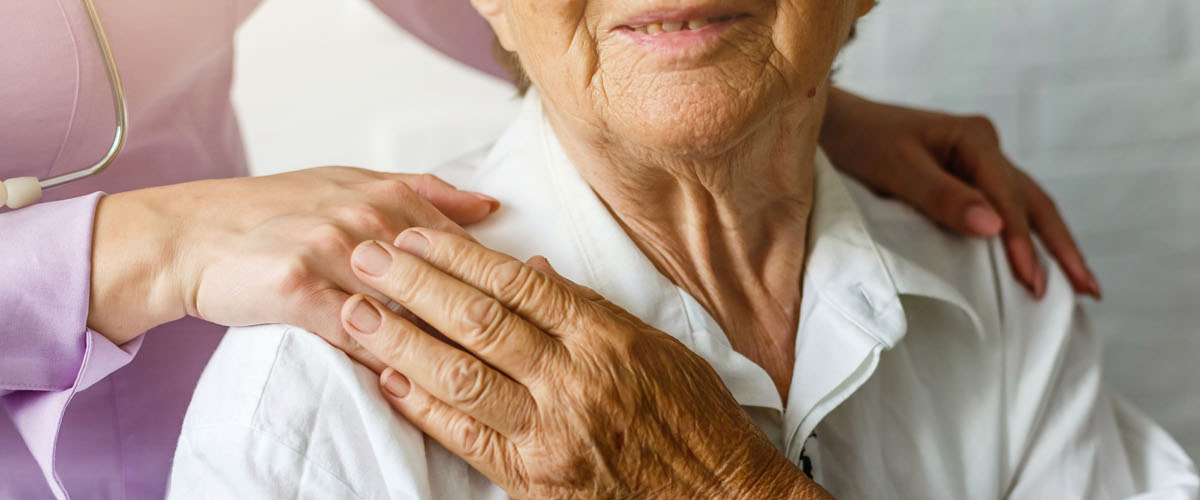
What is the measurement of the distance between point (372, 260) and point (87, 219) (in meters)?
0.22

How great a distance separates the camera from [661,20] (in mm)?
805

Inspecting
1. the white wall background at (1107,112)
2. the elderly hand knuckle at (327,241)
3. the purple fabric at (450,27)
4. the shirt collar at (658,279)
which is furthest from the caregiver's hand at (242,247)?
the white wall background at (1107,112)

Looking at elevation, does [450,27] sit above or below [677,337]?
above

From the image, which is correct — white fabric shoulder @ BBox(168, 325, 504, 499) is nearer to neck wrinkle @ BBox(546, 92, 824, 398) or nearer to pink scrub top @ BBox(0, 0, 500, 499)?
pink scrub top @ BBox(0, 0, 500, 499)

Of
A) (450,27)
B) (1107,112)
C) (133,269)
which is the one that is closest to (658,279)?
(133,269)

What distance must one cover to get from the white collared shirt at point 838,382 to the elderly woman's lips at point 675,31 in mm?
162

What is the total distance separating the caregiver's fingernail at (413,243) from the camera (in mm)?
776

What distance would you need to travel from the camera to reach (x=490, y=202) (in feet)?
3.00

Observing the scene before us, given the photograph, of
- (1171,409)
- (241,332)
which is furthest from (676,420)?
(1171,409)

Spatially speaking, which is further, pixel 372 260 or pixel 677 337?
pixel 677 337

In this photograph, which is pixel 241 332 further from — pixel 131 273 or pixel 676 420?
pixel 676 420

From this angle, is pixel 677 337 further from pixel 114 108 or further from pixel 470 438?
pixel 114 108

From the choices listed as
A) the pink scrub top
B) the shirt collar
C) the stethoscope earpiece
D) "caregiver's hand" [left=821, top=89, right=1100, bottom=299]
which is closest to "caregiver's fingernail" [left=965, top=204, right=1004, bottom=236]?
"caregiver's hand" [left=821, top=89, right=1100, bottom=299]

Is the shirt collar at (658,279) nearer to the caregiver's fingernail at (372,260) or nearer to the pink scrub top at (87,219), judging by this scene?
the caregiver's fingernail at (372,260)
